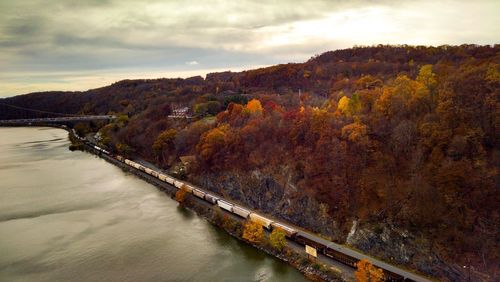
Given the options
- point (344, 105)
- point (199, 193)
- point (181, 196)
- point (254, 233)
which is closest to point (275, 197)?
point (254, 233)

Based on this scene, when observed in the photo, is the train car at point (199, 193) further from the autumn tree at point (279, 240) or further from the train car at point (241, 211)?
the autumn tree at point (279, 240)

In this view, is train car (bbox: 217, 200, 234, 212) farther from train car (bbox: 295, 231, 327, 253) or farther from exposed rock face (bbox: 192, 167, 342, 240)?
train car (bbox: 295, 231, 327, 253)

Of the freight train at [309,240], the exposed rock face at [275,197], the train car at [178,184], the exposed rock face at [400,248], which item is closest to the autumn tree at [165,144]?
the train car at [178,184]

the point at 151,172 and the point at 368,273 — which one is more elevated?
the point at 151,172

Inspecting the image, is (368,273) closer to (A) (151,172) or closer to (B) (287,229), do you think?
(B) (287,229)

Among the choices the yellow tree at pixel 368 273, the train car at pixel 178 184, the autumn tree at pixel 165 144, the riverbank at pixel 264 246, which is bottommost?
the riverbank at pixel 264 246
